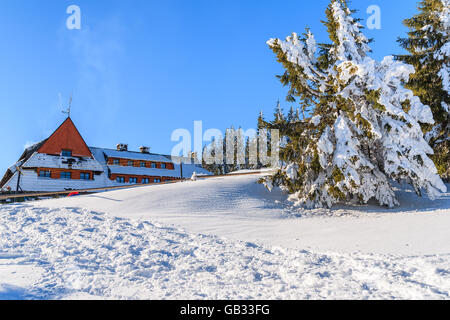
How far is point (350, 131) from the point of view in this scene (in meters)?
12.8

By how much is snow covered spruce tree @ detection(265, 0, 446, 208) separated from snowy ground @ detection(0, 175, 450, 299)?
137 centimetres

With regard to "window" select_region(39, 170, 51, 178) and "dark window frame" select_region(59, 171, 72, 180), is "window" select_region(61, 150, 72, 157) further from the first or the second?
"window" select_region(39, 170, 51, 178)

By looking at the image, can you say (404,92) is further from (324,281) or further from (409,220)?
(324,281)

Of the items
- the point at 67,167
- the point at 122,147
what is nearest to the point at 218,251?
the point at 67,167

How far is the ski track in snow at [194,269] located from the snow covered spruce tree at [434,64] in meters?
14.0

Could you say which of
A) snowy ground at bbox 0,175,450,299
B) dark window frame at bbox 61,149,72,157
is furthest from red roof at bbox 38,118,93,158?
snowy ground at bbox 0,175,450,299

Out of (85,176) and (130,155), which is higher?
(130,155)

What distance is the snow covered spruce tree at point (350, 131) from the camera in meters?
12.2

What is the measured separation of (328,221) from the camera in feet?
37.5

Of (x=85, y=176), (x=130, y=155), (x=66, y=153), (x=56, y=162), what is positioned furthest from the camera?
(x=130, y=155)

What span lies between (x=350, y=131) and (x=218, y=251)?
8877 mm

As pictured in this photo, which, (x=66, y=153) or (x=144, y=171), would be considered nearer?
(x=66, y=153)

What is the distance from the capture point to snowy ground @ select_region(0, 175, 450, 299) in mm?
4805

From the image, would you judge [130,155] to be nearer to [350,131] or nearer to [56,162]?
[56,162]
